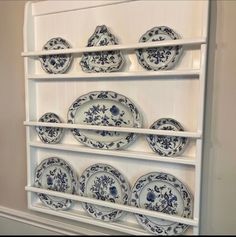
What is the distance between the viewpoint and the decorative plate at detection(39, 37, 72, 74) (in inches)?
45.1

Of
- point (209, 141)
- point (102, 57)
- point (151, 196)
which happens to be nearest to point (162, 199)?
point (151, 196)

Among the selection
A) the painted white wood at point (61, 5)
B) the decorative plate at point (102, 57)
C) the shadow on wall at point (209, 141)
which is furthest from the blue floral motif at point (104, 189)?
the painted white wood at point (61, 5)

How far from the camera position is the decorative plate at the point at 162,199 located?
3.22ft

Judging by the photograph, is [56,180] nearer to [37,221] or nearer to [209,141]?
[37,221]

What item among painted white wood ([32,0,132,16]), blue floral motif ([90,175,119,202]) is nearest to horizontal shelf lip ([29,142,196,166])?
blue floral motif ([90,175,119,202])

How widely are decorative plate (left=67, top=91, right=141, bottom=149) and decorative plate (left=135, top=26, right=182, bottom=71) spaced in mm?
163

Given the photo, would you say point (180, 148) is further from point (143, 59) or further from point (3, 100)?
point (3, 100)

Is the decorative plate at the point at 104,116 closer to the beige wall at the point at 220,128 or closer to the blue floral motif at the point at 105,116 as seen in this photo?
the blue floral motif at the point at 105,116

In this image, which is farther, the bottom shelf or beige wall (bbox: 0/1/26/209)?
beige wall (bbox: 0/1/26/209)

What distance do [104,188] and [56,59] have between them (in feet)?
1.90

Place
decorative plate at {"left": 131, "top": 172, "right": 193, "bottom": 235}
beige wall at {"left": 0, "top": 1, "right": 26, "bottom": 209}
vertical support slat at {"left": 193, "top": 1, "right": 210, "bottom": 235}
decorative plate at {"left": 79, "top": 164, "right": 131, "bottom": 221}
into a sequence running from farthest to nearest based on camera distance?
beige wall at {"left": 0, "top": 1, "right": 26, "bottom": 209}, decorative plate at {"left": 79, "top": 164, "right": 131, "bottom": 221}, decorative plate at {"left": 131, "top": 172, "right": 193, "bottom": 235}, vertical support slat at {"left": 193, "top": 1, "right": 210, "bottom": 235}

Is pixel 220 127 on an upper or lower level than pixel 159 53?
lower

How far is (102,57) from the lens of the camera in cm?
107

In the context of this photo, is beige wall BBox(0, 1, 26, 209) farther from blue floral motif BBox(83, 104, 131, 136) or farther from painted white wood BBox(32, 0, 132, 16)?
blue floral motif BBox(83, 104, 131, 136)
